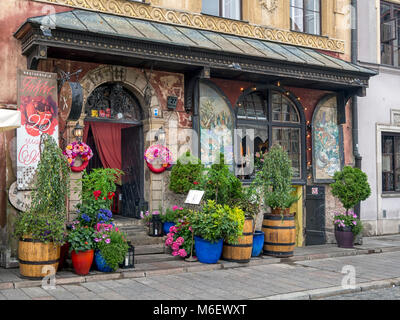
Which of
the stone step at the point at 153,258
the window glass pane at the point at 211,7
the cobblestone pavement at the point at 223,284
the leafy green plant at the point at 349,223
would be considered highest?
the window glass pane at the point at 211,7

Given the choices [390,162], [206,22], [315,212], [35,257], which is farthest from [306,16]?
[35,257]

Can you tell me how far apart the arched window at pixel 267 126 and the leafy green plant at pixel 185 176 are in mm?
1755

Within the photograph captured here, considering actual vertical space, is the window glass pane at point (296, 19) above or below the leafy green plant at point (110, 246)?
above

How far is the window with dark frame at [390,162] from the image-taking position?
15023 mm

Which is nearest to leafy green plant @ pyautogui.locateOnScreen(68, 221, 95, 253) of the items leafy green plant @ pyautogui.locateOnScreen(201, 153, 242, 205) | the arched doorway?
the arched doorway

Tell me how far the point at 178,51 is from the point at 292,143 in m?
4.58

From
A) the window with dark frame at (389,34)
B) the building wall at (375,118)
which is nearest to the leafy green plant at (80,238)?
the building wall at (375,118)

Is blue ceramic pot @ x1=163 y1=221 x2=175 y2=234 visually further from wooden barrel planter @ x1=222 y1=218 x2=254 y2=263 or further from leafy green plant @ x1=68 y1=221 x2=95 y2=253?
leafy green plant @ x1=68 y1=221 x2=95 y2=253

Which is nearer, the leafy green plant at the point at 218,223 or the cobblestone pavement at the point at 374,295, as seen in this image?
the cobblestone pavement at the point at 374,295

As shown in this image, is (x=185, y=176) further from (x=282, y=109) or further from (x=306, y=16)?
(x=306, y=16)

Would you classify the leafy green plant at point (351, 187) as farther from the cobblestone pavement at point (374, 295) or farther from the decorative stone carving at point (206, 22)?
the cobblestone pavement at point (374, 295)

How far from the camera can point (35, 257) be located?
302 inches

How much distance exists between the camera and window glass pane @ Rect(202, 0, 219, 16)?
38.8 ft
